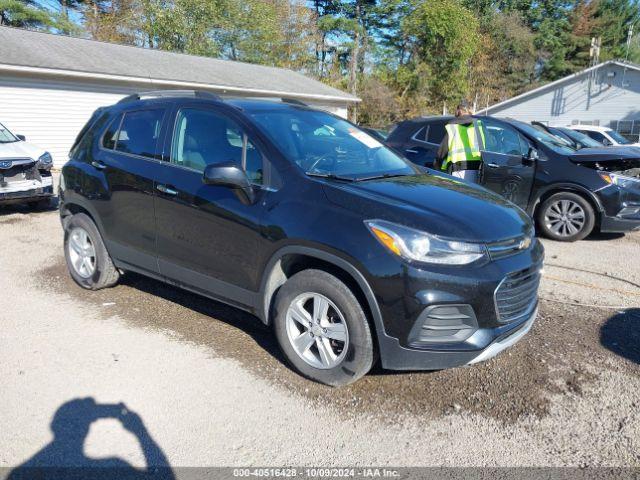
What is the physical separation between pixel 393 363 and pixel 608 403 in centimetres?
139

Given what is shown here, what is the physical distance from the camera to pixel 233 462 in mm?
2773

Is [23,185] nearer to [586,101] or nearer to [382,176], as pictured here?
[382,176]

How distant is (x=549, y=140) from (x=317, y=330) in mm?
5959

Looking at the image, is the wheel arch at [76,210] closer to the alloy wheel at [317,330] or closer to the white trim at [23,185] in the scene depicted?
the alloy wheel at [317,330]

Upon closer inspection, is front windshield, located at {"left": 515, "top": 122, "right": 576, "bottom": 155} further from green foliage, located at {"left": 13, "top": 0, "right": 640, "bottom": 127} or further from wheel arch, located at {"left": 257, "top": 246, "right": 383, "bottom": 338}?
green foliage, located at {"left": 13, "top": 0, "right": 640, "bottom": 127}

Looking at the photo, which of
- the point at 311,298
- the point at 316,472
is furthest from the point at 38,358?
the point at 316,472

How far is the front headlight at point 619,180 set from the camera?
277 inches

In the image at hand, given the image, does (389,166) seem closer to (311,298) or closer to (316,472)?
(311,298)

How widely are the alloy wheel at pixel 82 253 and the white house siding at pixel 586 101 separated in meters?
32.8

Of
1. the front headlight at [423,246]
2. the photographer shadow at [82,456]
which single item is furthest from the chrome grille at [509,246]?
the photographer shadow at [82,456]

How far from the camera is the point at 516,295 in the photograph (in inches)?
129

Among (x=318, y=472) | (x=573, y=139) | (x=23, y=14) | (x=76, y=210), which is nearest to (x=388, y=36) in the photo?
(x=23, y=14)

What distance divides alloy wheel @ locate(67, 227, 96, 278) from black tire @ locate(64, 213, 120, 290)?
0.13 feet

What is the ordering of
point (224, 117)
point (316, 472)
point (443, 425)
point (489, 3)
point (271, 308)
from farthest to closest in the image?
point (489, 3) < point (224, 117) < point (271, 308) < point (443, 425) < point (316, 472)
